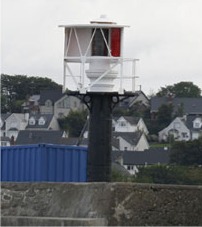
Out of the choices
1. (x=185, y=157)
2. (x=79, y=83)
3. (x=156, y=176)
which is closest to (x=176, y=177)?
(x=156, y=176)

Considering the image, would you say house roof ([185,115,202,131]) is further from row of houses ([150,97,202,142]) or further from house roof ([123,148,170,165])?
house roof ([123,148,170,165])

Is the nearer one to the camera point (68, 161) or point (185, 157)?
point (68, 161)

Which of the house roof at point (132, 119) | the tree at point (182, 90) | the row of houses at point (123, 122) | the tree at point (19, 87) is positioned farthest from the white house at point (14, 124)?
the tree at point (182, 90)

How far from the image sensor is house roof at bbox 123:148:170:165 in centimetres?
9690

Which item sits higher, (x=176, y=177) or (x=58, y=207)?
(x=58, y=207)

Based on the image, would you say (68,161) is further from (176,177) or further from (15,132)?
(15,132)

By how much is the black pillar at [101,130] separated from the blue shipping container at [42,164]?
234 cm

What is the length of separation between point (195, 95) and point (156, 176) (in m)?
72.8

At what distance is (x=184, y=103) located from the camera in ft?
433

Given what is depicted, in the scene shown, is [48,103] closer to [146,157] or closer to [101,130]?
[146,157]

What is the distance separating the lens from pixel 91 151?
68.7 feet

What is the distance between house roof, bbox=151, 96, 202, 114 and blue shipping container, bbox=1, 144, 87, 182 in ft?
366

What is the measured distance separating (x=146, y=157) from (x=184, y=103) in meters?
29.8

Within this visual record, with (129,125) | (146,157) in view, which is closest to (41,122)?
(129,125)
